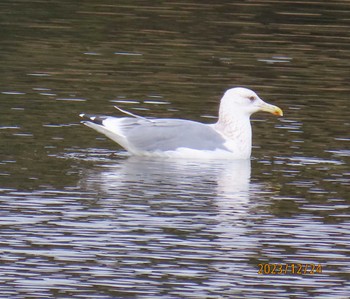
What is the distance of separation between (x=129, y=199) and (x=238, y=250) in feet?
6.58

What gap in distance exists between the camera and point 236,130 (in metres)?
16.3

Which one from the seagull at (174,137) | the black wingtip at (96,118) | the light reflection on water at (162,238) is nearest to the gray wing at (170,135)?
the seagull at (174,137)

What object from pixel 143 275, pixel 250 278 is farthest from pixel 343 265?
pixel 143 275

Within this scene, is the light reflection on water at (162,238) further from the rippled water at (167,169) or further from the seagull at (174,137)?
the seagull at (174,137)

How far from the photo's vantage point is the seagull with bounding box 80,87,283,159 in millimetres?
15922

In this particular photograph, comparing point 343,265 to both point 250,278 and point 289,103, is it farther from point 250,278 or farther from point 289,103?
point 289,103

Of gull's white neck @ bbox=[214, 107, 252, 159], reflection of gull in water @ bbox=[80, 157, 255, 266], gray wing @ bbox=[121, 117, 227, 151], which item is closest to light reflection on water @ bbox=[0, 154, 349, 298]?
reflection of gull in water @ bbox=[80, 157, 255, 266]

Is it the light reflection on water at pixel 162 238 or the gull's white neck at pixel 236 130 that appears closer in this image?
the light reflection on water at pixel 162 238

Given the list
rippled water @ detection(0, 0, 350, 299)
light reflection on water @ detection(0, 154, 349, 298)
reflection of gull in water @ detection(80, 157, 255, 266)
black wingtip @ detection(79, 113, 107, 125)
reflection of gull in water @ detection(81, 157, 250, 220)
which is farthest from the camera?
black wingtip @ detection(79, 113, 107, 125)

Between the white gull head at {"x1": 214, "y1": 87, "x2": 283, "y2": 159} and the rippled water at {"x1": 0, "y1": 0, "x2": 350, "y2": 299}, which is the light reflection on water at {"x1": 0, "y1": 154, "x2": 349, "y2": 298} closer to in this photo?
the rippled water at {"x1": 0, "y1": 0, "x2": 350, "y2": 299}

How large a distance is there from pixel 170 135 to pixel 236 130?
79cm

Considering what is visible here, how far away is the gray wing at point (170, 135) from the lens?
626 inches
